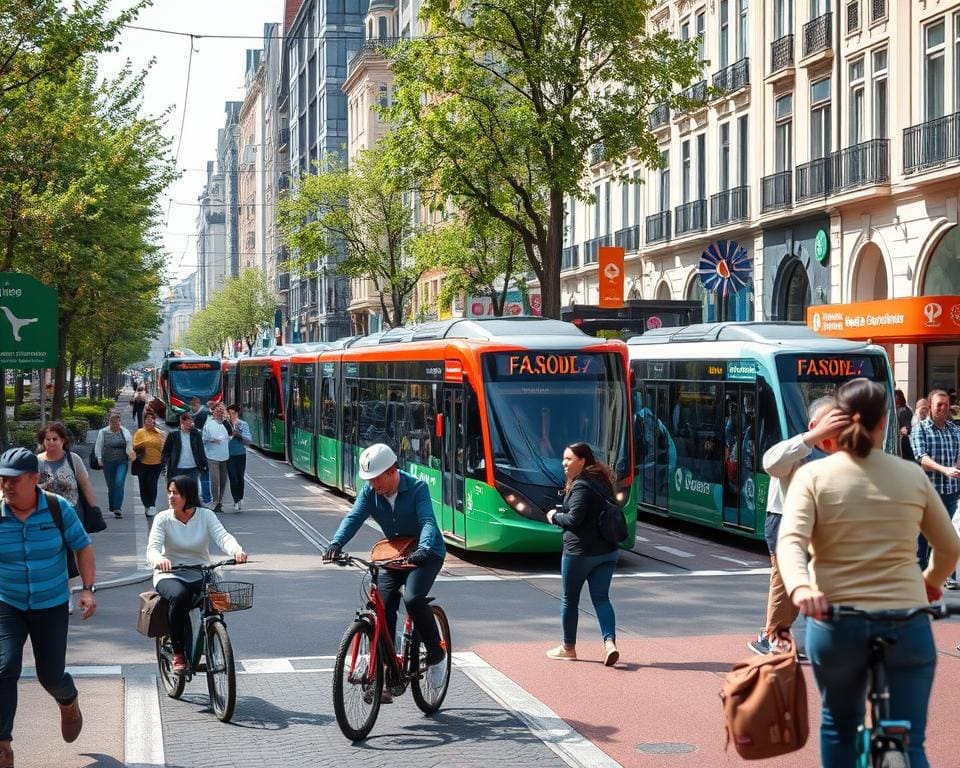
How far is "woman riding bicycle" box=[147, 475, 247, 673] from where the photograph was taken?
912cm

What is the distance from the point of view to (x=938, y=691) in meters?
9.50

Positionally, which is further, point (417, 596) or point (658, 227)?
point (658, 227)

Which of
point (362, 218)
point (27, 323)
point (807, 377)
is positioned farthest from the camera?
point (362, 218)

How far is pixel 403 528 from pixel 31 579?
2127 mm

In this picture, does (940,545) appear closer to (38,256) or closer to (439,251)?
(38,256)

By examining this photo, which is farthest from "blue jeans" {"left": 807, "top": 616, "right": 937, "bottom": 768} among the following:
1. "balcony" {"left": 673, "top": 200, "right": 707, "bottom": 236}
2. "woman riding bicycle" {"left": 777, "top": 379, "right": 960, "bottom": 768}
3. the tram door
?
"balcony" {"left": 673, "top": 200, "right": 707, "bottom": 236}

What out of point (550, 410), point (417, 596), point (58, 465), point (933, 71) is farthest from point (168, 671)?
point (933, 71)

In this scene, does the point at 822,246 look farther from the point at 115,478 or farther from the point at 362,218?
the point at 362,218

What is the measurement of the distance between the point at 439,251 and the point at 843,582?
40.1 metres

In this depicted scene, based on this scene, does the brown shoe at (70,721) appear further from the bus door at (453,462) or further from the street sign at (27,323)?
the bus door at (453,462)

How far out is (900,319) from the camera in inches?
989

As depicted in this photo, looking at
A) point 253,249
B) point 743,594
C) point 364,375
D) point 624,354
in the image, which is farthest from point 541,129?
point 253,249

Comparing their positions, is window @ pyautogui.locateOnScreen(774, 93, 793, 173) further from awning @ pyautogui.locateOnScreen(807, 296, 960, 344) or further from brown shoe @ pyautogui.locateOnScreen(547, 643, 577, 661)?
brown shoe @ pyautogui.locateOnScreen(547, 643, 577, 661)

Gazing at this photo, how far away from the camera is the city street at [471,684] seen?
801cm
